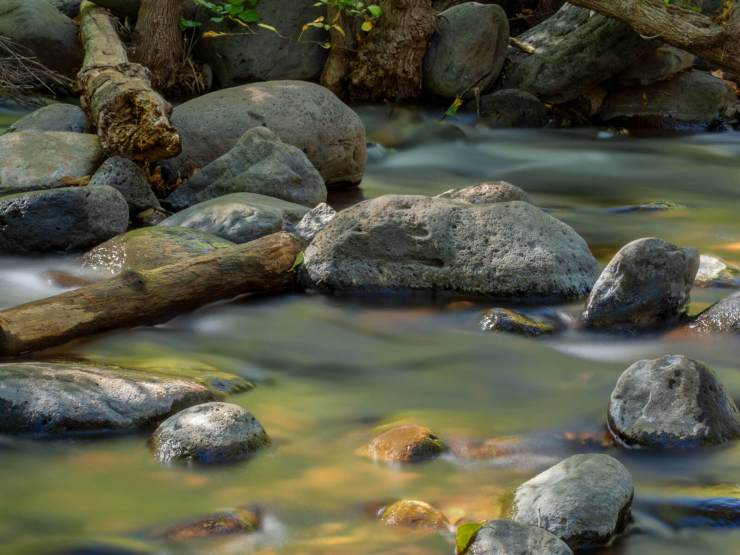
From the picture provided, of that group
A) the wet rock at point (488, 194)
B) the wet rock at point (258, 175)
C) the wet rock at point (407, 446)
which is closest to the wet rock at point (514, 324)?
the wet rock at point (407, 446)

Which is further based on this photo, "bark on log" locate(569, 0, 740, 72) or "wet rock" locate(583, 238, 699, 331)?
"bark on log" locate(569, 0, 740, 72)

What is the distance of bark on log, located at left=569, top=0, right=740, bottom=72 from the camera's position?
34.4ft

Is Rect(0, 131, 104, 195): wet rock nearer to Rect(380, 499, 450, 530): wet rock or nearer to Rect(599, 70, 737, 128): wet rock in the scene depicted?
Rect(380, 499, 450, 530): wet rock

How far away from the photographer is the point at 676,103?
39.8 feet

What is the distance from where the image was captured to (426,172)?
32.2 ft

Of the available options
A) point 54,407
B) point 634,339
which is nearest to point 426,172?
point 634,339

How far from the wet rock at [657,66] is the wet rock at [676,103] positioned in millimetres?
126

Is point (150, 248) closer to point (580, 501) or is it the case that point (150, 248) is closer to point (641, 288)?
point (641, 288)

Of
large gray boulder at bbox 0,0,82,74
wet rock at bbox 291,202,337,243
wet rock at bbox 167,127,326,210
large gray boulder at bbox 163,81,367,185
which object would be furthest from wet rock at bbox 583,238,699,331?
large gray boulder at bbox 0,0,82,74

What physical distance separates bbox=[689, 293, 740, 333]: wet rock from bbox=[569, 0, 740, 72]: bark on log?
19.2 feet

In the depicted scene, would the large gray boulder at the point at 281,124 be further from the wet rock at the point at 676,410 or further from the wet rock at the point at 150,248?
the wet rock at the point at 676,410

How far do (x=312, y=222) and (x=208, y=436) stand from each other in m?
2.90

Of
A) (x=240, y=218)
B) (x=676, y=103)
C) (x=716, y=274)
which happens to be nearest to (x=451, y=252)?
(x=240, y=218)

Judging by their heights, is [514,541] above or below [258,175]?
above
